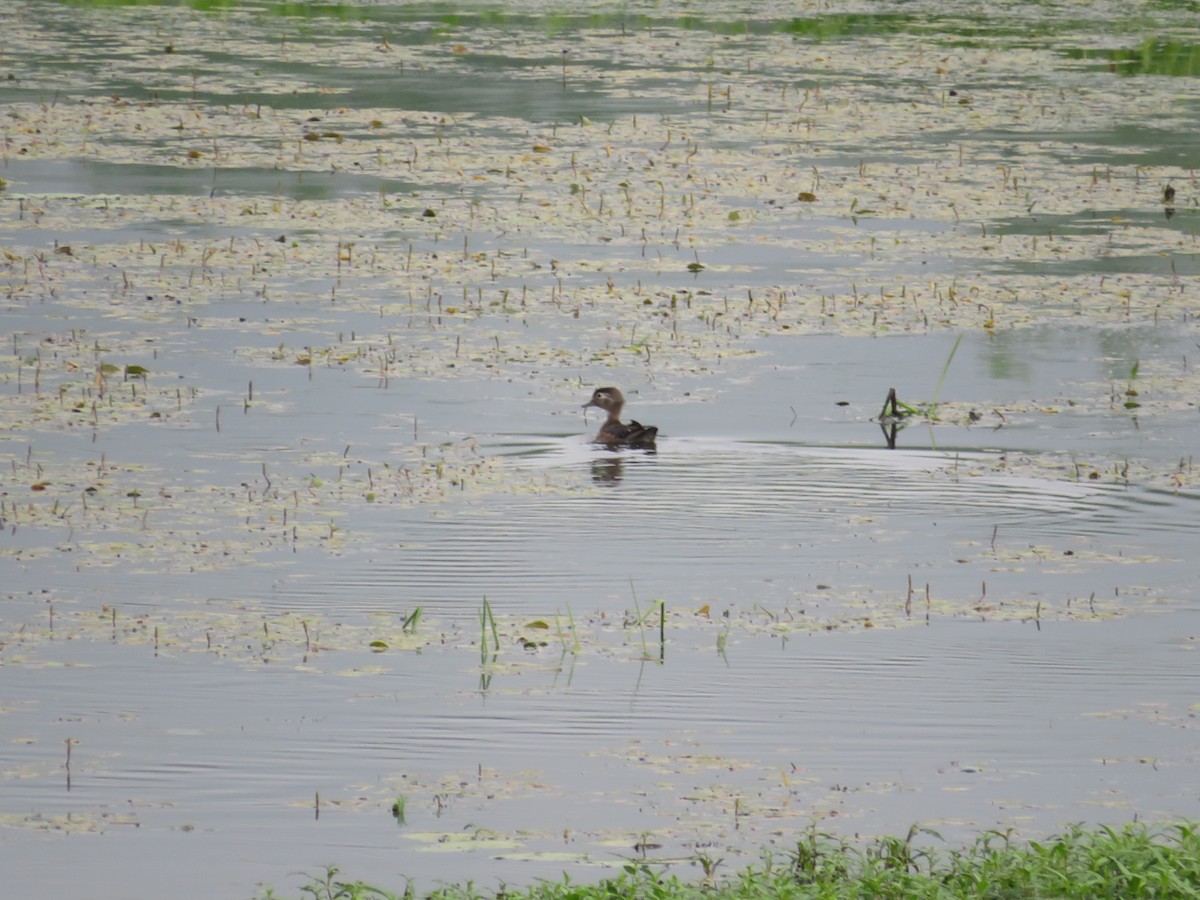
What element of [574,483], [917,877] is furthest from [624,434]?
[917,877]

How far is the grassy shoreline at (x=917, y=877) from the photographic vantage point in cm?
509

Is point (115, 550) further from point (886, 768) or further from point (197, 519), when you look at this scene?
point (886, 768)

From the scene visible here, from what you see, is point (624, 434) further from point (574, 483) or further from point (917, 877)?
point (917, 877)

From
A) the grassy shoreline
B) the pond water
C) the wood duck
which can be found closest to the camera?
the grassy shoreline

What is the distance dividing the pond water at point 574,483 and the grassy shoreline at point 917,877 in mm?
228

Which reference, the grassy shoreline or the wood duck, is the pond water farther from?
the grassy shoreline

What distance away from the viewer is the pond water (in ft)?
20.1

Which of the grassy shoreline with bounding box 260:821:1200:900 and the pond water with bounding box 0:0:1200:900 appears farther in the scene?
the pond water with bounding box 0:0:1200:900

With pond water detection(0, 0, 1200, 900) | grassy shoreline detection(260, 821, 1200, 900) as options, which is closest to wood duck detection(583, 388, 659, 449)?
pond water detection(0, 0, 1200, 900)

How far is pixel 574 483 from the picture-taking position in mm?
9539

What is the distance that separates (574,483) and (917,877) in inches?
178

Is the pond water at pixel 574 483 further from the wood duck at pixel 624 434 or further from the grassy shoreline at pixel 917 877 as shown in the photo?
the grassy shoreline at pixel 917 877

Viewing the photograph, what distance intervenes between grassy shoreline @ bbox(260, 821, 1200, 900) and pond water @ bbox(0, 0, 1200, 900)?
0.75 feet

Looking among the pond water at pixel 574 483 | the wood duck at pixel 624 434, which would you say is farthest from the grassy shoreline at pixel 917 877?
the wood duck at pixel 624 434
